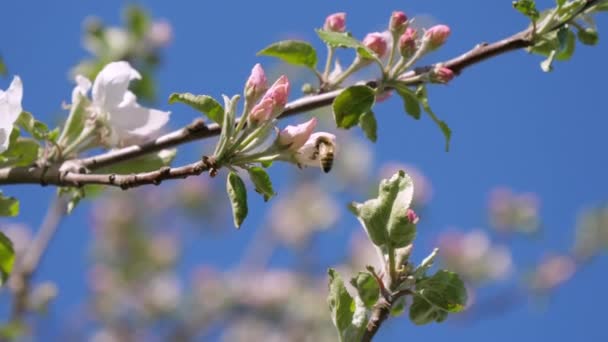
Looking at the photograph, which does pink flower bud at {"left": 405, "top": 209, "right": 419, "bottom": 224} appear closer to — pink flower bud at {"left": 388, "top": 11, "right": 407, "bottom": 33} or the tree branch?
the tree branch

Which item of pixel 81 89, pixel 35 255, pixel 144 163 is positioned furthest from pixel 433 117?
pixel 35 255

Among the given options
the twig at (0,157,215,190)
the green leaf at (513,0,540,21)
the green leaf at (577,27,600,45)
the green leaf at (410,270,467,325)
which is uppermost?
the green leaf at (577,27,600,45)

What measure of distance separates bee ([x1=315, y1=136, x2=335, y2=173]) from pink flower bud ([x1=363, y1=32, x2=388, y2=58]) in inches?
10.7

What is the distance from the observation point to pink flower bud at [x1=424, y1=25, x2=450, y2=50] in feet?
4.44

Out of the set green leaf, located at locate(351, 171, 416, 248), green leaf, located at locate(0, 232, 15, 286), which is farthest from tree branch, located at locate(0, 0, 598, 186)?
green leaf, located at locate(351, 171, 416, 248)

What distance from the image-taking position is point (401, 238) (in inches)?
41.7

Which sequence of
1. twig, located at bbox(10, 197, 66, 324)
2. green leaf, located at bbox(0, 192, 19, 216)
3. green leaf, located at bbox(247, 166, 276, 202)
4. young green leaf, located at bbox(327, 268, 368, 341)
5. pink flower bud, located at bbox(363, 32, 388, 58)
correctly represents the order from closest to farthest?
young green leaf, located at bbox(327, 268, 368, 341) → green leaf, located at bbox(247, 166, 276, 202) → green leaf, located at bbox(0, 192, 19, 216) → pink flower bud, located at bbox(363, 32, 388, 58) → twig, located at bbox(10, 197, 66, 324)

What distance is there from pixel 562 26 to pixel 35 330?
3.61 meters

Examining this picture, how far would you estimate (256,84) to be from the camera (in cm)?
117

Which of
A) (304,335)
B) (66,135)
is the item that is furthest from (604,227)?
(66,135)

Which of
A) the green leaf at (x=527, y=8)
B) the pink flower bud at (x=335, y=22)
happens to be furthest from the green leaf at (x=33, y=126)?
the green leaf at (x=527, y=8)

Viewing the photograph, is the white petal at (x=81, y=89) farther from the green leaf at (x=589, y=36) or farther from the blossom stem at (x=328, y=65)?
the green leaf at (x=589, y=36)

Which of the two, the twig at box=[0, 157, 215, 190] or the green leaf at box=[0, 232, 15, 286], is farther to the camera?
the green leaf at box=[0, 232, 15, 286]

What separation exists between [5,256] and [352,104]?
0.60 m
